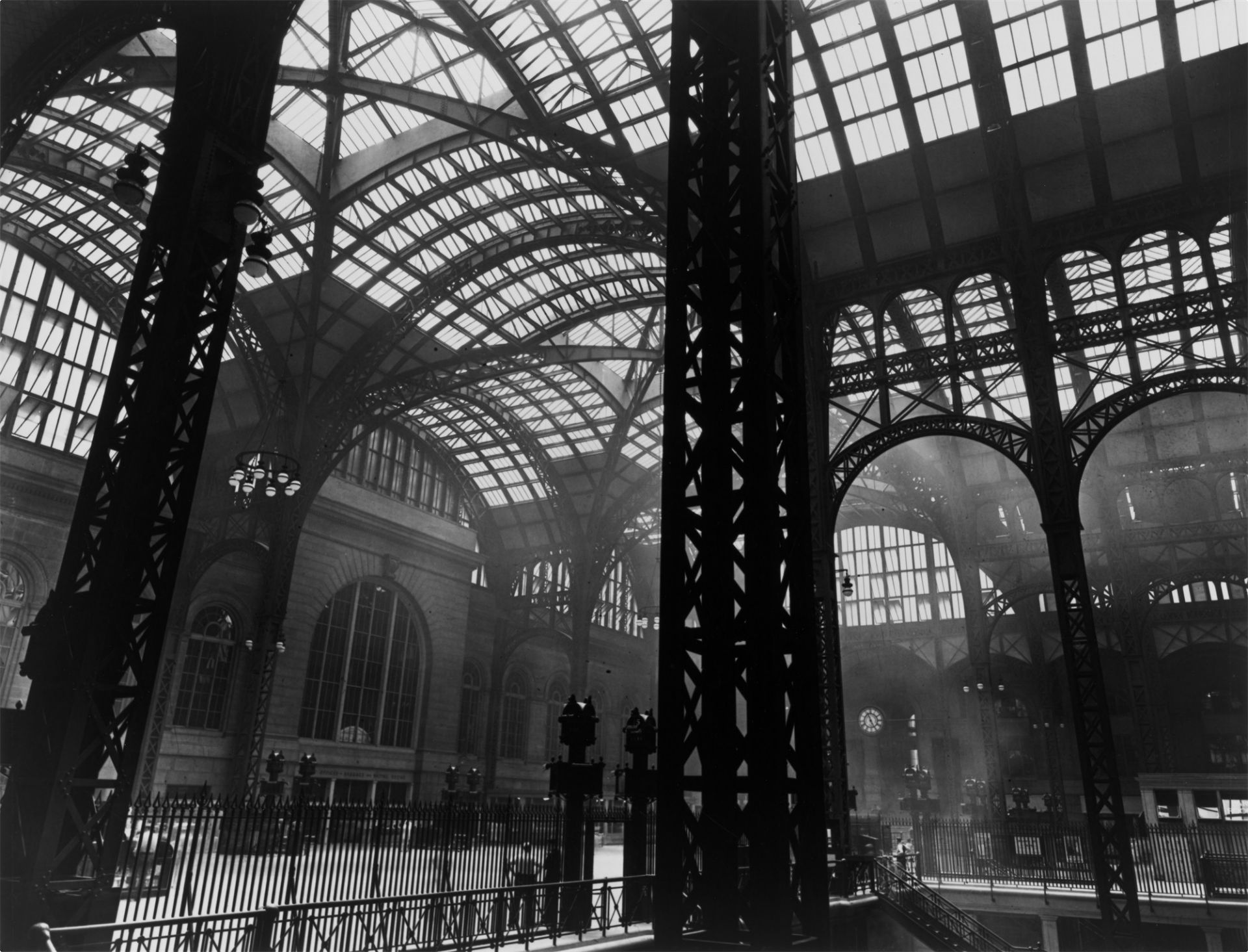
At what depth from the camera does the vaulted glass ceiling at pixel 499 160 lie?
2036 centimetres

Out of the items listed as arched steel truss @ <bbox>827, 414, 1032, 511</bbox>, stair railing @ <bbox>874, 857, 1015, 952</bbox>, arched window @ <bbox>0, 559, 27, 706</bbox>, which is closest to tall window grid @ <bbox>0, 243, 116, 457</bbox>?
arched window @ <bbox>0, 559, 27, 706</bbox>

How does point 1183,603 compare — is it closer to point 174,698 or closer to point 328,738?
point 328,738

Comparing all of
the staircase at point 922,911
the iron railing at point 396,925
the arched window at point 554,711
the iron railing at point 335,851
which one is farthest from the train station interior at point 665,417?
the iron railing at point 396,925

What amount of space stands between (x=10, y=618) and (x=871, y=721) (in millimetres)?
41354

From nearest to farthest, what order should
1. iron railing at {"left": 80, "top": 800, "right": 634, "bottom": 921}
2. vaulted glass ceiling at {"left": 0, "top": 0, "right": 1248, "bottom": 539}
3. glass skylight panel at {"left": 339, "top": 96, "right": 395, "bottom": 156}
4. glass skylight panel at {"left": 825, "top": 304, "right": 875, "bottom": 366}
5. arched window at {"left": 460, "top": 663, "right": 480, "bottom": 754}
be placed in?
iron railing at {"left": 80, "top": 800, "right": 634, "bottom": 921} < vaulted glass ceiling at {"left": 0, "top": 0, "right": 1248, "bottom": 539} < glass skylight panel at {"left": 339, "top": 96, "right": 395, "bottom": 156} < glass skylight panel at {"left": 825, "top": 304, "right": 875, "bottom": 366} < arched window at {"left": 460, "top": 663, "right": 480, "bottom": 754}

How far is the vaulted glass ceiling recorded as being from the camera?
20359 mm

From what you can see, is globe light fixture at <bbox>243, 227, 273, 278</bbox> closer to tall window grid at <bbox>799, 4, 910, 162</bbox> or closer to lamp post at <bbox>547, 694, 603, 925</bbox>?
lamp post at <bbox>547, 694, 603, 925</bbox>

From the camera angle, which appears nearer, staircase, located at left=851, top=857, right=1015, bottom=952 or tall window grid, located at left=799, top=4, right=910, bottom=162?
staircase, located at left=851, top=857, right=1015, bottom=952

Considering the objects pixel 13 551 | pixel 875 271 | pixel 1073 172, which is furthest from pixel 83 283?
pixel 1073 172

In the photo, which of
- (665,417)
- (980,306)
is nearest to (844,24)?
(980,306)

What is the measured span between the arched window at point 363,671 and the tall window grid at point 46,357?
12.2m

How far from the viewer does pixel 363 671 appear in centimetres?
3784

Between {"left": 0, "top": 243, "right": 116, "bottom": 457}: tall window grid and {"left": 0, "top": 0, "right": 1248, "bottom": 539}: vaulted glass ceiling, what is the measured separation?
890 mm

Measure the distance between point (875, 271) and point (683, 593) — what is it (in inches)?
763
